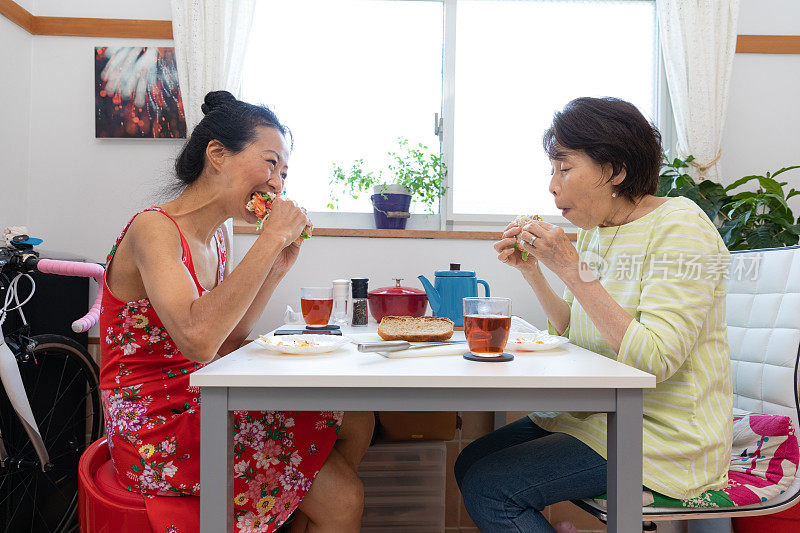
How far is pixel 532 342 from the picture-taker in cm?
130

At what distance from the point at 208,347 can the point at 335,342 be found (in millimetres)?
265

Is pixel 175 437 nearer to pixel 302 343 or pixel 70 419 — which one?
pixel 302 343

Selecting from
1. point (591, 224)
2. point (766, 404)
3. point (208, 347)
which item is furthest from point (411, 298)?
point (766, 404)

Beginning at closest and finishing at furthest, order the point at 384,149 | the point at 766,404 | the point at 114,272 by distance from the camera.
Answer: the point at 114,272, the point at 766,404, the point at 384,149

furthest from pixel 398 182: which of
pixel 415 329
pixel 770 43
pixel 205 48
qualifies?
pixel 770 43

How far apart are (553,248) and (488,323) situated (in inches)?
12.5

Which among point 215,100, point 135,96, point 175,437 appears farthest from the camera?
point 135,96

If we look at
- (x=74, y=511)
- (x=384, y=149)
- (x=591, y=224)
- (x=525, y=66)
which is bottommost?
(x=74, y=511)

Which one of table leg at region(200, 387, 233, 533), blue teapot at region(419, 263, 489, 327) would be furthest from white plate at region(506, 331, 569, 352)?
table leg at region(200, 387, 233, 533)

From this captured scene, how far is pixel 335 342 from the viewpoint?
4.03ft

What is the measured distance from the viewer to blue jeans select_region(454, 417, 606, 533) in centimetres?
123

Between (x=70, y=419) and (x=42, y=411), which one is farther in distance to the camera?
(x=70, y=419)

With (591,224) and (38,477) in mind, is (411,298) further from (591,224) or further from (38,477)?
(38,477)

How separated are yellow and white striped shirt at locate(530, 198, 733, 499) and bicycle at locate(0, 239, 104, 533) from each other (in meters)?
1.79
